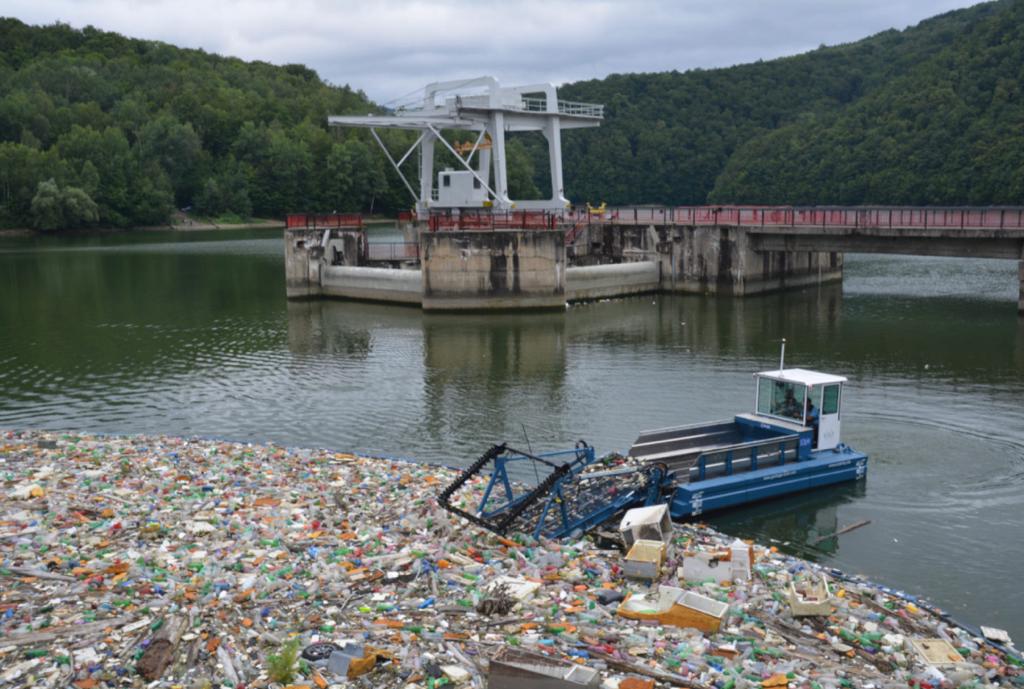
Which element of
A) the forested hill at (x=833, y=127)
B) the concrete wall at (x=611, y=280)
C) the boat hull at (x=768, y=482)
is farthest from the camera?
the forested hill at (x=833, y=127)

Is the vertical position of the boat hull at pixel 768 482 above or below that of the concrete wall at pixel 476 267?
below

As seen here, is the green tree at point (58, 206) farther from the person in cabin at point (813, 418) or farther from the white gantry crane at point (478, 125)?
the person in cabin at point (813, 418)

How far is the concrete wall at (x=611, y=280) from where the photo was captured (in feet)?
149

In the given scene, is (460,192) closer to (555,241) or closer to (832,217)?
(555,241)

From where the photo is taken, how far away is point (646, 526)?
13734 mm

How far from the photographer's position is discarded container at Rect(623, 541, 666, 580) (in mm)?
12609

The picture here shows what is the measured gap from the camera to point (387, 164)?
13275cm

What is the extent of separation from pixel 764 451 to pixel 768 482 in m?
0.73

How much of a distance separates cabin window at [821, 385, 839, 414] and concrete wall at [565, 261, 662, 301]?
26391 mm

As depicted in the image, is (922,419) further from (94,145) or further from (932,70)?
(94,145)

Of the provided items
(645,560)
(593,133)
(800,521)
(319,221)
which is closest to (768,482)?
(800,521)

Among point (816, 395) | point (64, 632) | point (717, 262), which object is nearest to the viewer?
point (64, 632)

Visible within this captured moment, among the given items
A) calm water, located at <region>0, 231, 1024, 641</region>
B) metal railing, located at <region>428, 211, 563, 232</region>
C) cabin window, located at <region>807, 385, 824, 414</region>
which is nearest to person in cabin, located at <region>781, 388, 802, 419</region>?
cabin window, located at <region>807, 385, 824, 414</region>

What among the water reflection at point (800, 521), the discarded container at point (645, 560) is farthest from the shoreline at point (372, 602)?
the water reflection at point (800, 521)
